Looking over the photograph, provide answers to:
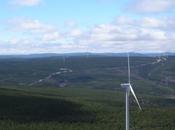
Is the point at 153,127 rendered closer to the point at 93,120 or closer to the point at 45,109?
the point at 93,120

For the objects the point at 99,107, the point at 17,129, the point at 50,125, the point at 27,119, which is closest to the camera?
the point at 17,129

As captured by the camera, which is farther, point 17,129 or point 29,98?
point 29,98

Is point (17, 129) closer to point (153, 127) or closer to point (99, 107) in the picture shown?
point (153, 127)

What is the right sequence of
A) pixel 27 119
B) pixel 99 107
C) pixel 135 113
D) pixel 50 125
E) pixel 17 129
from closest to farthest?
pixel 17 129 → pixel 50 125 → pixel 27 119 → pixel 135 113 → pixel 99 107

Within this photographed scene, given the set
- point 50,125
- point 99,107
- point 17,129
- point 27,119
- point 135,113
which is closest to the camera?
point 17,129

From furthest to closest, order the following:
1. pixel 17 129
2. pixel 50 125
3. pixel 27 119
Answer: pixel 27 119 < pixel 50 125 < pixel 17 129

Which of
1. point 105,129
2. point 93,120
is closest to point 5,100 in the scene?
point 93,120

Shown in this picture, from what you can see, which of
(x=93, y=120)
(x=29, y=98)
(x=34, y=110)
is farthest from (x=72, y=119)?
(x=29, y=98)

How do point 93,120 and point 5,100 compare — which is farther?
point 5,100
